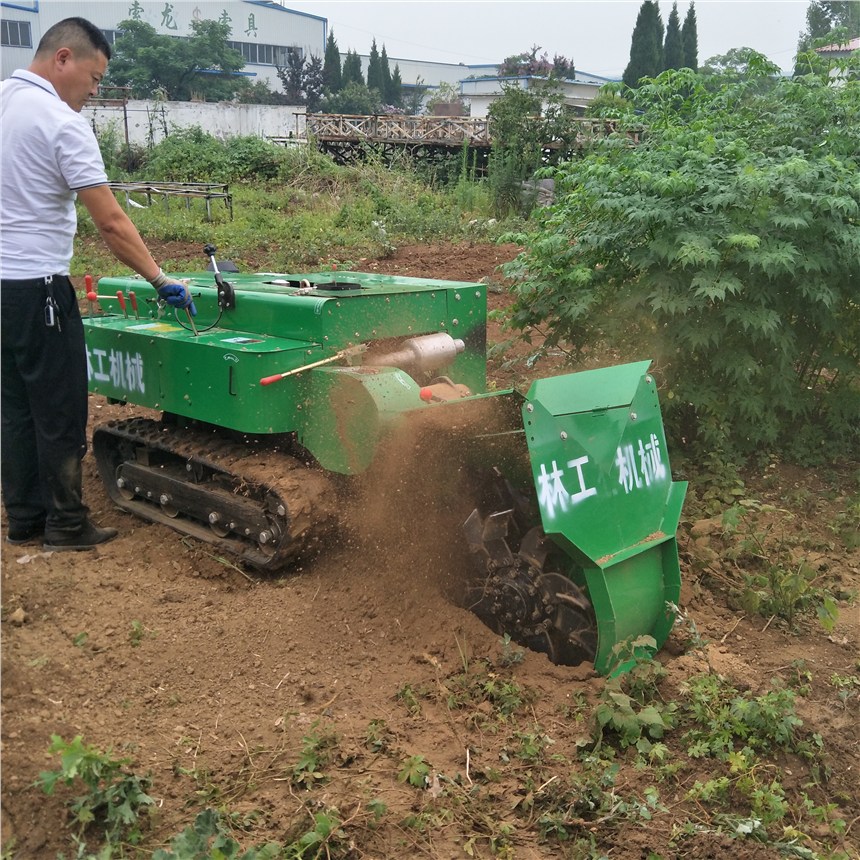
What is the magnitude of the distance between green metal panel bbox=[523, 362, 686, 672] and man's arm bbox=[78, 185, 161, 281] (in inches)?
79.6

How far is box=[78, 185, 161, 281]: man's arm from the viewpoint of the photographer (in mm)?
4188

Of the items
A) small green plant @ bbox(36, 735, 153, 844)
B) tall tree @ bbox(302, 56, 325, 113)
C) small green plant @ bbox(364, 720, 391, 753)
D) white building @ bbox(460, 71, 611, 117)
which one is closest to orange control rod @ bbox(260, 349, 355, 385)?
small green plant @ bbox(364, 720, 391, 753)

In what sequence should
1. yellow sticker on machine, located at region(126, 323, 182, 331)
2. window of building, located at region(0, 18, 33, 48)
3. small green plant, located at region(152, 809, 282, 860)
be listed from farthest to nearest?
window of building, located at region(0, 18, 33, 48) < yellow sticker on machine, located at region(126, 323, 182, 331) < small green plant, located at region(152, 809, 282, 860)

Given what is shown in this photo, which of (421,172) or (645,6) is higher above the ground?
(645,6)

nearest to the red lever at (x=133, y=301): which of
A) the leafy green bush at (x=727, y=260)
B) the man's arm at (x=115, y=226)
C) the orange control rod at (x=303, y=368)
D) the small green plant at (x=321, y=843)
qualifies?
the man's arm at (x=115, y=226)

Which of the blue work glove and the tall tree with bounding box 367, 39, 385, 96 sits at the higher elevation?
the tall tree with bounding box 367, 39, 385, 96

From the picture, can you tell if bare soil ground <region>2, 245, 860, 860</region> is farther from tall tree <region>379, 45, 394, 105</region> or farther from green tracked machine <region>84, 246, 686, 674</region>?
tall tree <region>379, 45, 394, 105</region>

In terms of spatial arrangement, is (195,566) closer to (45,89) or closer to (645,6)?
(45,89)

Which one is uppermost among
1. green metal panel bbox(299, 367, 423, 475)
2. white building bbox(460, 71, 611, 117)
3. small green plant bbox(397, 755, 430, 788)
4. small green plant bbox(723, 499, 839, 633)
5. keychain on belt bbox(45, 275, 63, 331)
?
white building bbox(460, 71, 611, 117)

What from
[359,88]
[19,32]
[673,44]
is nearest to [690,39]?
[673,44]

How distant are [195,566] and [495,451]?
1.60 m

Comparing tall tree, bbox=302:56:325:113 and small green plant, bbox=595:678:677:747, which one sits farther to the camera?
tall tree, bbox=302:56:325:113

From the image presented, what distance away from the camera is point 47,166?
417 cm

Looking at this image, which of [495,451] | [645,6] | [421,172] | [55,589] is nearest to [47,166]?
[55,589]
